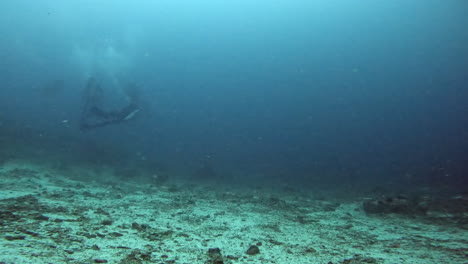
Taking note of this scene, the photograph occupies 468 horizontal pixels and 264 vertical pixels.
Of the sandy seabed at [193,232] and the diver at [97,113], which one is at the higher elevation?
the diver at [97,113]

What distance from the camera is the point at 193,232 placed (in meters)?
Answer: 3.38

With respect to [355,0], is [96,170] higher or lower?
lower

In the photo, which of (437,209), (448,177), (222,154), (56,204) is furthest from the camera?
(222,154)

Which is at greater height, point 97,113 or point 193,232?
point 97,113

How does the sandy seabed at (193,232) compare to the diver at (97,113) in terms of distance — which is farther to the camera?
the diver at (97,113)

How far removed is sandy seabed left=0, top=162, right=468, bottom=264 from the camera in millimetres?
2480

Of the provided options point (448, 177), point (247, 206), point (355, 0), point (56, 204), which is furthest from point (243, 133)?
point (355, 0)

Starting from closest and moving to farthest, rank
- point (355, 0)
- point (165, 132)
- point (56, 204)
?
point (56, 204)
point (165, 132)
point (355, 0)

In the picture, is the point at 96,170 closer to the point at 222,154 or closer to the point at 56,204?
→ the point at 56,204

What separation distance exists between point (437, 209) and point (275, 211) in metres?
3.63

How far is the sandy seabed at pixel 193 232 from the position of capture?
248 cm

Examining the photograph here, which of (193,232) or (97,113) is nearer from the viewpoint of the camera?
(193,232)

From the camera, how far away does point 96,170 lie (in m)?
8.59

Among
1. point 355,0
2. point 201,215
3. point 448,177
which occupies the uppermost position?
point 355,0
